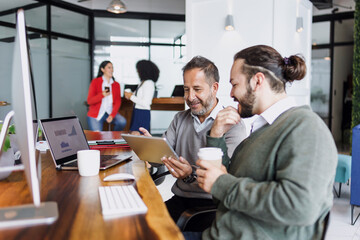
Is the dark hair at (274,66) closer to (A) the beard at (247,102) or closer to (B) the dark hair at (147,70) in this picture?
(A) the beard at (247,102)

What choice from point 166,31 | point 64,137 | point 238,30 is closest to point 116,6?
point 166,31

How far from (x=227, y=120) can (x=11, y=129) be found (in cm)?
105

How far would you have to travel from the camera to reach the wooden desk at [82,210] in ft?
2.81

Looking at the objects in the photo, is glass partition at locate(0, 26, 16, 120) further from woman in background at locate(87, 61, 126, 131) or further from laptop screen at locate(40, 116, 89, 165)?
laptop screen at locate(40, 116, 89, 165)

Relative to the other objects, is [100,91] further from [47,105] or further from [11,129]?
[11,129]

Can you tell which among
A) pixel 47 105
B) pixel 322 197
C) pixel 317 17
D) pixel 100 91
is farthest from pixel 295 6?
pixel 47 105

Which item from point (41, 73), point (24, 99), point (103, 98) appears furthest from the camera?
point (41, 73)

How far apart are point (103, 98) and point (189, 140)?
3.45m

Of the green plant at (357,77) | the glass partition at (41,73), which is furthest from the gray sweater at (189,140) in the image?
the glass partition at (41,73)

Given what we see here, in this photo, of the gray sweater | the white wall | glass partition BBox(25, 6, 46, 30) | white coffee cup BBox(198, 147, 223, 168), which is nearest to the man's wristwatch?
the gray sweater

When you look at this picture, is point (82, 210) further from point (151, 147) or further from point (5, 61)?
point (5, 61)

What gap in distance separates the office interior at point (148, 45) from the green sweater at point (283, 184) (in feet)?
11.8

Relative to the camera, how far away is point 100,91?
509 centimetres

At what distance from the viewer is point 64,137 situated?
1.73 metres
